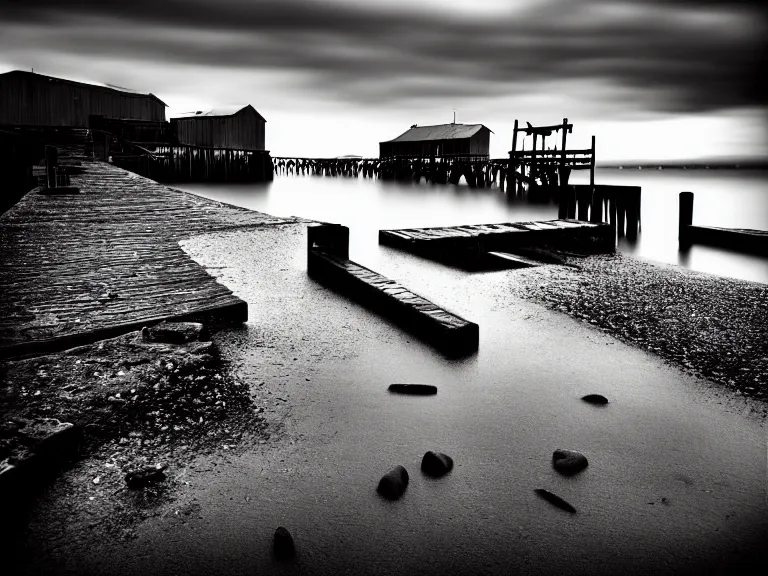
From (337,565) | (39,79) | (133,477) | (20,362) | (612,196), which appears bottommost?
(337,565)

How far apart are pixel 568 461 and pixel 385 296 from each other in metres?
3.20

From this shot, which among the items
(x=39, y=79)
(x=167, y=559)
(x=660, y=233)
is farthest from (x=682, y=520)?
(x=39, y=79)

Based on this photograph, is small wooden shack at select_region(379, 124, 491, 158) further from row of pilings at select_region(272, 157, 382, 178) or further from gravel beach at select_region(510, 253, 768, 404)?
gravel beach at select_region(510, 253, 768, 404)

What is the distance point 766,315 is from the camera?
20.2ft

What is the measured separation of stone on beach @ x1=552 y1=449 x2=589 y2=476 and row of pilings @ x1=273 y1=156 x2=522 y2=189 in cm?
4326

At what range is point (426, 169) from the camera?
59094 millimetres

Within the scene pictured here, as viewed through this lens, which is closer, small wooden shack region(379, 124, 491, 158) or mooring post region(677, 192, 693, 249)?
mooring post region(677, 192, 693, 249)

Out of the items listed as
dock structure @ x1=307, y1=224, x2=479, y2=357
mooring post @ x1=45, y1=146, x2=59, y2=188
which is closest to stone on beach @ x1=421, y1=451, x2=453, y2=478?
dock structure @ x1=307, y1=224, x2=479, y2=357

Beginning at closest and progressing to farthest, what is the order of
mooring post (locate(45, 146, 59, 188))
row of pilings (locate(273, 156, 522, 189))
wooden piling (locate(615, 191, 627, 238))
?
1. mooring post (locate(45, 146, 59, 188))
2. wooden piling (locate(615, 191, 627, 238))
3. row of pilings (locate(273, 156, 522, 189))

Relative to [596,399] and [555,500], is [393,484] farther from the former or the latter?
[596,399]

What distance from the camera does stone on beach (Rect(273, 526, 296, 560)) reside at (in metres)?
2.27

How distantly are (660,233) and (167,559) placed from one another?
19.7 m

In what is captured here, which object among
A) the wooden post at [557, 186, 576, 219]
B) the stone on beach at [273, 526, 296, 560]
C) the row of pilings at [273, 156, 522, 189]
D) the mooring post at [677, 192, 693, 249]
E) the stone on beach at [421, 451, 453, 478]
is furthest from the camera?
the row of pilings at [273, 156, 522, 189]

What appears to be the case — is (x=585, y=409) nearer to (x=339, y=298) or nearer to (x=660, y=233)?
(x=339, y=298)
